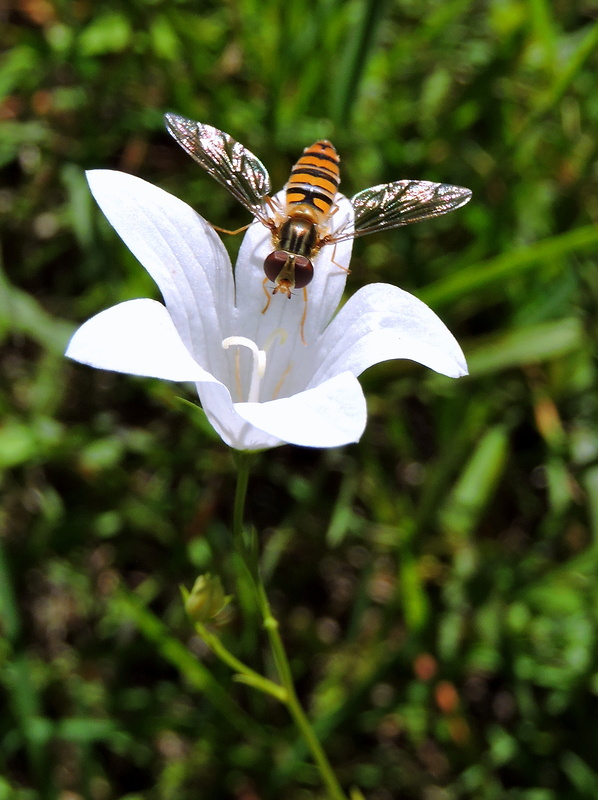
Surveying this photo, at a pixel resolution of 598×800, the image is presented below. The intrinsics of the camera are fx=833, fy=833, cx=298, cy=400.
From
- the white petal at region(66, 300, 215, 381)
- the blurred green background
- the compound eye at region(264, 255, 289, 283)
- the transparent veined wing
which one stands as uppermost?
the transparent veined wing

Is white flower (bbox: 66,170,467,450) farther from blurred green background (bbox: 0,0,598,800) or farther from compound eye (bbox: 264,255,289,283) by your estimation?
blurred green background (bbox: 0,0,598,800)

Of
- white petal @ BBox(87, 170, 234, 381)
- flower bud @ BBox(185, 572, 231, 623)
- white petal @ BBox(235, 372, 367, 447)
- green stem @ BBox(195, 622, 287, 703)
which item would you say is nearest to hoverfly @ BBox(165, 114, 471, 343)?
white petal @ BBox(87, 170, 234, 381)

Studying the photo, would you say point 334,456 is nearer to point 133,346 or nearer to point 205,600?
point 205,600

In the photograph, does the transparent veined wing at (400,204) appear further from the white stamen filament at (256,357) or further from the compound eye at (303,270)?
the white stamen filament at (256,357)

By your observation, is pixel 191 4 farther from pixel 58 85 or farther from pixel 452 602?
pixel 452 602

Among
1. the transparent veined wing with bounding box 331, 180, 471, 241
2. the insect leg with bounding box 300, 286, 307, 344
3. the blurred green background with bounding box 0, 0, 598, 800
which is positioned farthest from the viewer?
the blurred green background with bounding box 0, 0, 598, 800

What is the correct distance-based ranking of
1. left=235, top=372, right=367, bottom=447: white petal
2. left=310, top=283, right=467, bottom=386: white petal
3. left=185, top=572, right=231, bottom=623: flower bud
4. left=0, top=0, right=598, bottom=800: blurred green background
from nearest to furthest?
left=235, top=372, right=367, bottom=447: white petal
left=310, top=283, right=467, bottom=386: white petal
left=185, top=572, right=231, bottom=623: flower bud
left=0, top=0, right=598, bottom=800: blurred green background

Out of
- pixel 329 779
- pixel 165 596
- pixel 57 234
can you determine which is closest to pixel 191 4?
pixel 57 234
